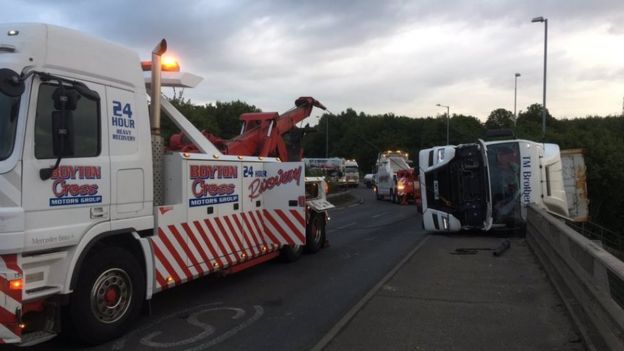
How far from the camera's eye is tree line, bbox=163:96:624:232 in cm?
2906

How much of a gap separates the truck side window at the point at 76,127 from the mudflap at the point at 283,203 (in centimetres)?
437

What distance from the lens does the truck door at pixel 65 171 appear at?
5211 millimetres

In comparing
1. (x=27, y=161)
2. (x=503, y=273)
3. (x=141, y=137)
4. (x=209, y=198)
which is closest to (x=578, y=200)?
(x=503, y=273)

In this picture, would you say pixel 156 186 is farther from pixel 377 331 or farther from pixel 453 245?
pixel 453 245

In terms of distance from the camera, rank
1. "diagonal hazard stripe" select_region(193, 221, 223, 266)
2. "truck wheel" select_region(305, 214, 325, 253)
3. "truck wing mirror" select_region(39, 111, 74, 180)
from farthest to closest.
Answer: "truck wheel" select_region(305, 214, 325, 253) → "diagonal hazard stripe" select_region(193, 221, 223, 266) → "truck wing mirror" select_region(39, 111, 74, 180)

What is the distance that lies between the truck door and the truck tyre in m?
0.37

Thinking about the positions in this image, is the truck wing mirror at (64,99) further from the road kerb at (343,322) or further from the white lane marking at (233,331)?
the road kerb at (343,322)

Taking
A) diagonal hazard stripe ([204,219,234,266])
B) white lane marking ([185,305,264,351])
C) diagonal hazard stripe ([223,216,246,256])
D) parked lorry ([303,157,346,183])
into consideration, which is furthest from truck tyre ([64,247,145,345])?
parked lorry ([303,157,346,183])

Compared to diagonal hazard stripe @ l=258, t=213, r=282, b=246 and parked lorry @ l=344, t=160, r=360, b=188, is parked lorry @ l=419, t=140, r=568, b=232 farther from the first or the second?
parked lorry @ l=344, t=160, r=360, b=188

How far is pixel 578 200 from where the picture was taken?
18.7 m

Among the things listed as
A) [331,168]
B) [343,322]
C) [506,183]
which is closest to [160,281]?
[343,322]

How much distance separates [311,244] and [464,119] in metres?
109

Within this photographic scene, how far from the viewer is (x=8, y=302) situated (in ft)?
16.3

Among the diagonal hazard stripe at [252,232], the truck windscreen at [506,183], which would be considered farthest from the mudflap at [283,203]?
the truck windscreen at [506,183]
